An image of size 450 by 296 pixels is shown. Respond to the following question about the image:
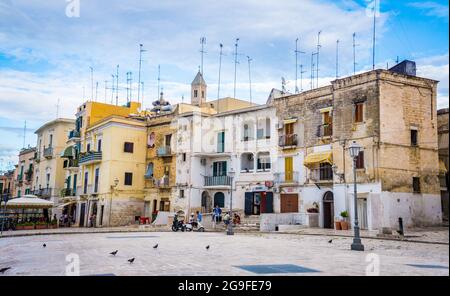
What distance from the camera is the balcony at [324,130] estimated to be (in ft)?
101

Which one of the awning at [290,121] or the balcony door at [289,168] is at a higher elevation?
the awning at [290,121]

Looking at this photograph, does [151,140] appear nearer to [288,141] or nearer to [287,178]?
[288,141]

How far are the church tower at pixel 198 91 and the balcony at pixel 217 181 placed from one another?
48.3 feet

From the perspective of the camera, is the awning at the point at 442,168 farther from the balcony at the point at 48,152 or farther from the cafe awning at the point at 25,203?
the balcony at the point at 48,152

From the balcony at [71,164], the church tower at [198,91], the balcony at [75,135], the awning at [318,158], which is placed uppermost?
the church tower at [198,91]

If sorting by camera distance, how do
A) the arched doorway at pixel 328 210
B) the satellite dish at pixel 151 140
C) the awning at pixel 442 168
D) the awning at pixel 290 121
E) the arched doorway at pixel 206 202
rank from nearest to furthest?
the awning at pixel 442 168 < the arched doorway at pixel 328 210 < the awning at pixel 290 121 < the arched doorway at pixel 206 202 < the satellite dish at pixel 151 140

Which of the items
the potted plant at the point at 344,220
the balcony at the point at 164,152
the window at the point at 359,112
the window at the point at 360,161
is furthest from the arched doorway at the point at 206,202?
the window at the point at 359,112

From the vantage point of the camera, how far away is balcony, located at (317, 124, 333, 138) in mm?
30656

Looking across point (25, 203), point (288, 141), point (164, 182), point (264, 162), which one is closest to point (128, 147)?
point (164, 182)

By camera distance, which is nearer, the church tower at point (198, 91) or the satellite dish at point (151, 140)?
the satellite dish at point (151, 140)
